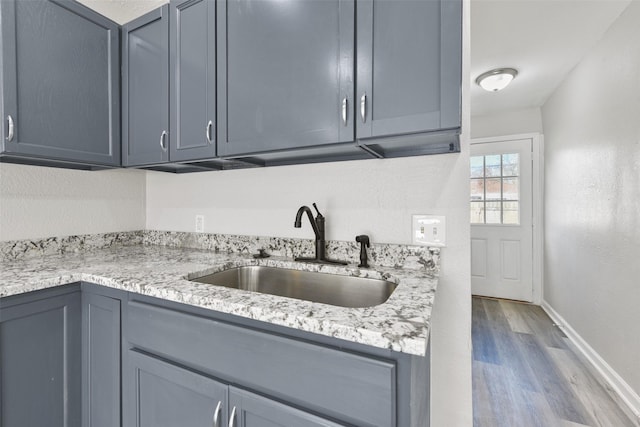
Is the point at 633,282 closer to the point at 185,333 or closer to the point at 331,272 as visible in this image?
the point at 331,272

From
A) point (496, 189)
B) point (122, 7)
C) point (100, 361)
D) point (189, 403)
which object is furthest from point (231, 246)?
point (496, 189)

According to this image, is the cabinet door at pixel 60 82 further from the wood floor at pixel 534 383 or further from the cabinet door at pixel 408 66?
the wood floor at pixel 534 383

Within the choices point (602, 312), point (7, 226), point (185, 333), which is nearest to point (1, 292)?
point (185, 333)

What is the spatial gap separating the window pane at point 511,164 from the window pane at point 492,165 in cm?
7

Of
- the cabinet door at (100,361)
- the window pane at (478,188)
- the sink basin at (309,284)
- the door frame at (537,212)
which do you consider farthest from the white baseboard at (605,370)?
the cabinet door at (100,361)

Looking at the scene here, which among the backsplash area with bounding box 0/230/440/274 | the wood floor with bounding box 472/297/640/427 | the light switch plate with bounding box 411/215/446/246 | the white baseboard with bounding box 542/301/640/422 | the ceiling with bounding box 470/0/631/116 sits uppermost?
the ceiling with bounding box 470/0/631/116

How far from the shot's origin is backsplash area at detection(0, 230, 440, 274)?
1.22 meters

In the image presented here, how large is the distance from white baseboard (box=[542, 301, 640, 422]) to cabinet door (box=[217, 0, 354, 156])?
247cm

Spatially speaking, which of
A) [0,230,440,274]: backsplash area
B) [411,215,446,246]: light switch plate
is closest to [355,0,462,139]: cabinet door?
[411,215,446,246]: light switch plate

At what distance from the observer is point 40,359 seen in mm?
1096

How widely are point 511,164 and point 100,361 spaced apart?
446 centimetres

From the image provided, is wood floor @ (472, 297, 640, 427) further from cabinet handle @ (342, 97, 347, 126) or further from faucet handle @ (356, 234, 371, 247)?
cabinet handle @ (342, 97, 347, 126)

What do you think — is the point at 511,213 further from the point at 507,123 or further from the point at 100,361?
the point at 100,361

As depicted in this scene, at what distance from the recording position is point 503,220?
389 cm
